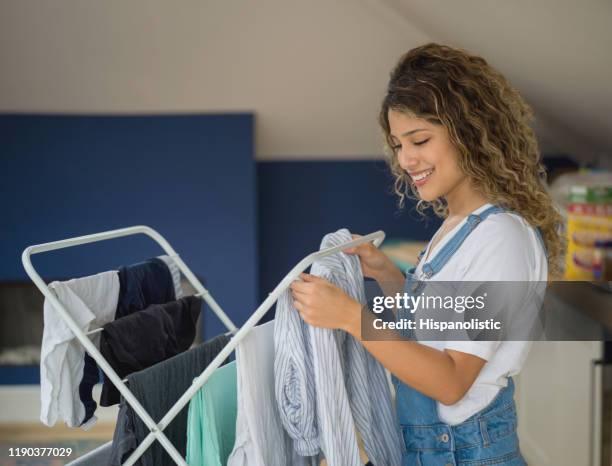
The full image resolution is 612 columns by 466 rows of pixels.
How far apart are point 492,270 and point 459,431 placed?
346 mm

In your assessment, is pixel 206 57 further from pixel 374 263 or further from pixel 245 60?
pixel 374 263

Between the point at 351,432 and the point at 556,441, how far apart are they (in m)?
1.70

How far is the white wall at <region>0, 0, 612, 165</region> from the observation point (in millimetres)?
3615

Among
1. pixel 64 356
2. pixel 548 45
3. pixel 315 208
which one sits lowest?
pixel 64 356

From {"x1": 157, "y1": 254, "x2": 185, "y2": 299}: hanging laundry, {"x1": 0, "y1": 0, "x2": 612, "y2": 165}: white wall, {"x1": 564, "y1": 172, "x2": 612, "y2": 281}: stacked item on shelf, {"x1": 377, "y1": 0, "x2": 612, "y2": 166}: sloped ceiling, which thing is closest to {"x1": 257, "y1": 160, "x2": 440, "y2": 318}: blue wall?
{"x1": 0, "y1": 0, "x2": 612, "y2": 165}: white wall

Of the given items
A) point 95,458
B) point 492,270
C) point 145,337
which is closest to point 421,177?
point 492,270

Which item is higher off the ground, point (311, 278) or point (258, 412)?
point (311, 278)

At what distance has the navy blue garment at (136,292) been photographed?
1499 mm

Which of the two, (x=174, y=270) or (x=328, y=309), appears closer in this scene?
(x=328, y=309)

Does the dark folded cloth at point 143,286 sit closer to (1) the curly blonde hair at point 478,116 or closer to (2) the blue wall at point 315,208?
(1) the curly blonde hair at point 478,116

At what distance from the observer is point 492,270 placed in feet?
4.20

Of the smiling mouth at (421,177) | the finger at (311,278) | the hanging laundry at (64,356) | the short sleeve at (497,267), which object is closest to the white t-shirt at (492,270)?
the short sleeve at (497,267)

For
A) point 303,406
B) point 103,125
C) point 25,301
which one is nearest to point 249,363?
point 303,406

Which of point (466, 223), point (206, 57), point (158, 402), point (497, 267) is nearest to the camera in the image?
point (497, 267)
